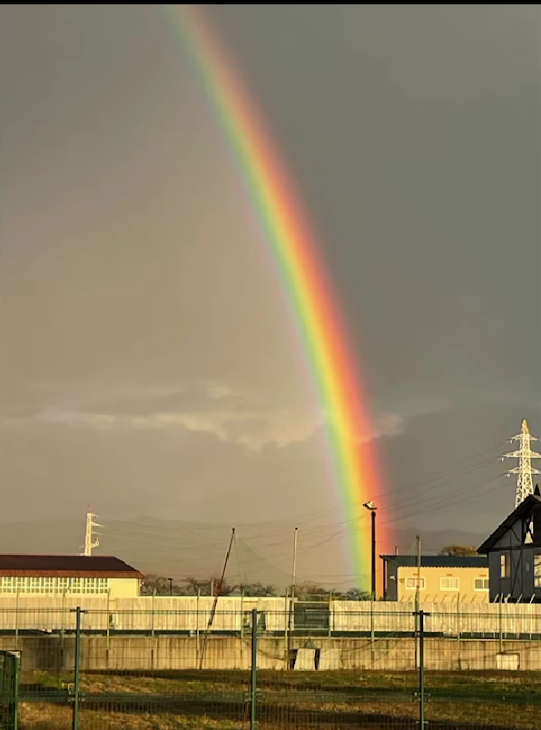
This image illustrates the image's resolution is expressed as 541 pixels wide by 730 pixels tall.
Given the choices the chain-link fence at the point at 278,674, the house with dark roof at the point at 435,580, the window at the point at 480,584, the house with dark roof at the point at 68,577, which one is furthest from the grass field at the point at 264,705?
the window at the point at 480,584

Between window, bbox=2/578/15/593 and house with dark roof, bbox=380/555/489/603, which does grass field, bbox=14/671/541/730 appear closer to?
window, bbox=2/578/15/593

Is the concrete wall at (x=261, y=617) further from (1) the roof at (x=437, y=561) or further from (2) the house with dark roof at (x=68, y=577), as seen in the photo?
(1) the roof at (x=437, y=561)

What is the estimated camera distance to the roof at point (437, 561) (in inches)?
4289

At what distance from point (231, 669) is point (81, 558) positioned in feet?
153

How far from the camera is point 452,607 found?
4731 cm

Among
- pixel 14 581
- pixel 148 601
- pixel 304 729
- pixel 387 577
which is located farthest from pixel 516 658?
pixel 387 577

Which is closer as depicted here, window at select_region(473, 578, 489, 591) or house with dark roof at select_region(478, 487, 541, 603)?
house with dark roof at select_region(478, 487, 541, 603)

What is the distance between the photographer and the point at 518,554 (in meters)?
60.0

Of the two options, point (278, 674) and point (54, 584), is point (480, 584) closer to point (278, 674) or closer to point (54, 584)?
point (54, 584)

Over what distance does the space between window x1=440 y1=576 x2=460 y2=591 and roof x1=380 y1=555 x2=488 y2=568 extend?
3.24 meters

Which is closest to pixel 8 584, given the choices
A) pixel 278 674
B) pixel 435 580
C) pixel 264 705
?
pixel 278 674

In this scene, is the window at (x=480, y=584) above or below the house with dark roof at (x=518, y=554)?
below

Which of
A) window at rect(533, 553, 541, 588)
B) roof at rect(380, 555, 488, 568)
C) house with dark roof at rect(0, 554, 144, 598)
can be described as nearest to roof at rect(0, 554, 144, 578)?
house with dark roof at rect(0, 554, 144, 598)

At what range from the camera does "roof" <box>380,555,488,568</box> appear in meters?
109
